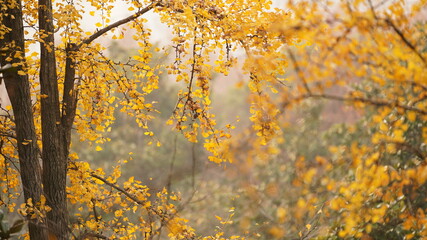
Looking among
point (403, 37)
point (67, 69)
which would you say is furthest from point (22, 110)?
point (403, 37)

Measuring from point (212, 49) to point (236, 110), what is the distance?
21.4 metres

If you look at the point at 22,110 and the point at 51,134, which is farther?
the point at 51,134

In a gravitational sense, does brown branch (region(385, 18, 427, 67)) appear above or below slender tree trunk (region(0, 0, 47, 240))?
below

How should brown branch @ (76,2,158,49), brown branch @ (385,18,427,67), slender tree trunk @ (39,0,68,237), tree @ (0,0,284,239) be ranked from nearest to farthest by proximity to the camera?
brown branch @ (385,18,427,67) → tree @ (0,0,284,239) → slender tree trunk @ (39,0,68,237) → brown branch @ (76,2,158,49)

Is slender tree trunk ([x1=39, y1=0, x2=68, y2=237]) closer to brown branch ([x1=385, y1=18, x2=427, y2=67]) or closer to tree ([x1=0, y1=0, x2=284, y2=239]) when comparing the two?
tree ([x1=0, y1=0, x2=284, y2=239])

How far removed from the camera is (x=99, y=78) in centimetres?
595

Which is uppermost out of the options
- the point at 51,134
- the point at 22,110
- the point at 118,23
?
the point at 118,23

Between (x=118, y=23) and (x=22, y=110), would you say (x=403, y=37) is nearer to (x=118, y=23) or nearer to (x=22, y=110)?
(x=118, y=23)

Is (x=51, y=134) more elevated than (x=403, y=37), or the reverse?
(x=51, y=134)

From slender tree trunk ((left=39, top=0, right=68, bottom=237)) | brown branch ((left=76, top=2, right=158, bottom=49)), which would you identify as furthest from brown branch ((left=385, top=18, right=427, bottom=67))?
slender tree trunk ((left=39, top=0, right=68, bottom=237))

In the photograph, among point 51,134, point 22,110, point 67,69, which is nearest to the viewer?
point 22,110

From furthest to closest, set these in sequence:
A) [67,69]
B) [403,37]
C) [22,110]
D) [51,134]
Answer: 1. [67,69]
2. [51,134]
3. [22,110]
4. [403,37]

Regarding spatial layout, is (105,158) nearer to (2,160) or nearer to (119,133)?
(119,133)

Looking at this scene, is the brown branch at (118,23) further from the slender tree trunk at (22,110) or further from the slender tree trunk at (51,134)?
the slender tree trunk at (22,110)
